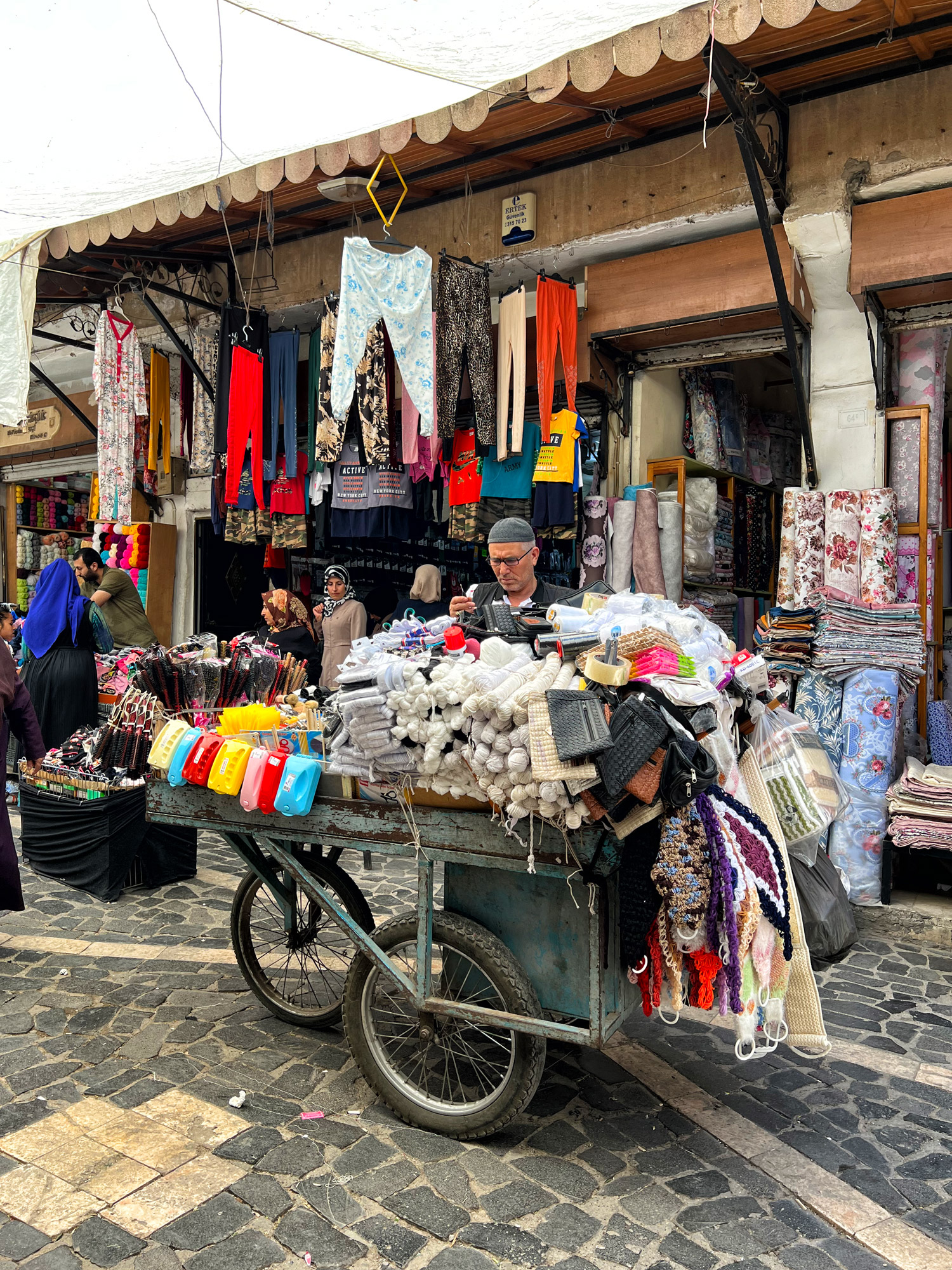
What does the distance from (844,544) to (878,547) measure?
0.20 metres

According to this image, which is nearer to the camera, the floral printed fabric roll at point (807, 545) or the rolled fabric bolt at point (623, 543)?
the floral printed fabric roll at point (807, 545)

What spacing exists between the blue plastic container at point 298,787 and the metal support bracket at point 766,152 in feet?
12.1

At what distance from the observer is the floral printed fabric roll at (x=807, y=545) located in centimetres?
571

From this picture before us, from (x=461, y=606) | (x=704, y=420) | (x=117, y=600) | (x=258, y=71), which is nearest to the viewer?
(x=258, y=71)

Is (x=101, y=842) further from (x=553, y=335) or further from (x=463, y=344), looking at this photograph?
(x=553, y=335)

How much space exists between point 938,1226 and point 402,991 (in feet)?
5.47

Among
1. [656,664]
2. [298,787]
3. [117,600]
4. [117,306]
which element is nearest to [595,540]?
[298,787]

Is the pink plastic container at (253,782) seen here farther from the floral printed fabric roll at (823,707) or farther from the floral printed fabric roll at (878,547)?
the floral printed fabric roll at (878,547)

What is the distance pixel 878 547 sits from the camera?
5.46 meters

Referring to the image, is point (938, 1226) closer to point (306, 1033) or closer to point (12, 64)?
point (306, 1033)

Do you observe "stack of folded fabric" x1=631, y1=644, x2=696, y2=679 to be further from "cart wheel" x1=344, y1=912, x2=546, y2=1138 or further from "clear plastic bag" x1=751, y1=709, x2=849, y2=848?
"cart wheel" x1=344, y1=912, x2=546, y2=1138

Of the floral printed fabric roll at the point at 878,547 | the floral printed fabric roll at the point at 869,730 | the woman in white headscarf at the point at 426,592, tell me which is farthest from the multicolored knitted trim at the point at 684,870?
the woman in white headscarf at the point at 426,592

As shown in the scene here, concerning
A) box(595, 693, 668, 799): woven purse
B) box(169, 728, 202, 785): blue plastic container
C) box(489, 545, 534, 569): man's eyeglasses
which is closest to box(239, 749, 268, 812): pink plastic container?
box(169, 728, 202, 785): blue plastic container

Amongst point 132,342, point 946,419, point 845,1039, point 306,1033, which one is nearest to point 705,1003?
point 845,1039
